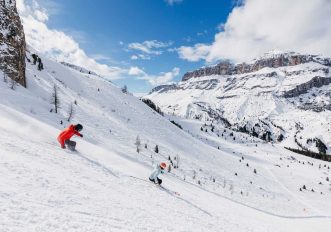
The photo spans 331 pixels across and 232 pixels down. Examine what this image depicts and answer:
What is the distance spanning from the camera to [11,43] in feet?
140

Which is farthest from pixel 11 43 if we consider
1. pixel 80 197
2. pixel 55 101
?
pixel 80 197

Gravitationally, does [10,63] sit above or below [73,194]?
above

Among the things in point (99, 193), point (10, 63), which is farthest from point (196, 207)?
point (10, 63)

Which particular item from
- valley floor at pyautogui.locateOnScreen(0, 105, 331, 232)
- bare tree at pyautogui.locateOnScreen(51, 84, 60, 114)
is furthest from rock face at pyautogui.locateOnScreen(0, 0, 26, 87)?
valley floor at pyautogui.locateOnScreen(0, 105, 331, 232)

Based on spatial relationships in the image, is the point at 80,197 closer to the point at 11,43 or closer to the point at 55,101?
the point at 55,101

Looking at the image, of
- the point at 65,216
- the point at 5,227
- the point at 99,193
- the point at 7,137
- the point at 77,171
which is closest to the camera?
the point at 5,227

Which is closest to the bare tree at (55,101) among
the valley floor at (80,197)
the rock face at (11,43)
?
the rock face at (11,43)

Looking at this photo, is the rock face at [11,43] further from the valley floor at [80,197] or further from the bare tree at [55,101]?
the valley floor at [80,197]

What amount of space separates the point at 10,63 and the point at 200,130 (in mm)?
120011

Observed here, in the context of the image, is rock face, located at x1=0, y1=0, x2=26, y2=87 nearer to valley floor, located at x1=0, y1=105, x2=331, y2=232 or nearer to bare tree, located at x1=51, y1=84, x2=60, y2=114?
bare tree, located at x1=51, y1=84, x2=60, y2=114

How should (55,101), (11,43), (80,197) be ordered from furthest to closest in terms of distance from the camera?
1. (11,43)
2. (55,101)
3. (80,197)

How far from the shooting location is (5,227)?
7121mm

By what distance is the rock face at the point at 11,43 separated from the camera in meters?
A: 41.0

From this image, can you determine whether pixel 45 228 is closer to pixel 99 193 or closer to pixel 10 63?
pixel 99 193
